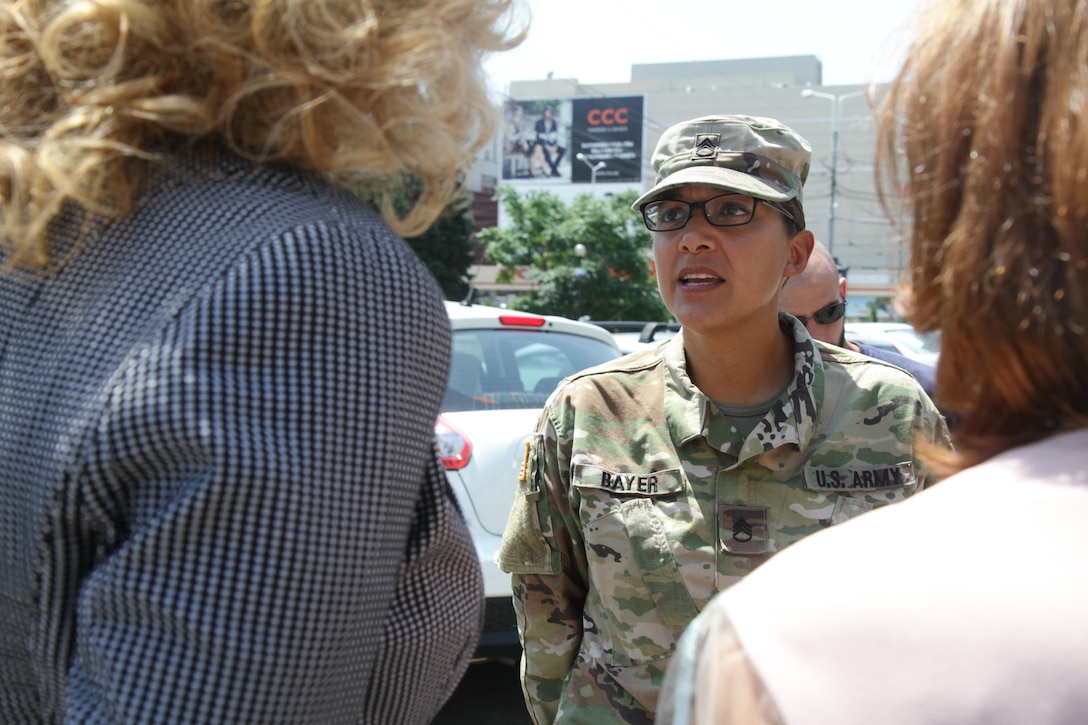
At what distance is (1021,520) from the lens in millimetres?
776

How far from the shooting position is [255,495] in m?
0.98

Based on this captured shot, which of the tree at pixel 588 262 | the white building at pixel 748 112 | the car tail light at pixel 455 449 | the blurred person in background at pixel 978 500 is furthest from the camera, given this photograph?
the white building at pixel 748 112

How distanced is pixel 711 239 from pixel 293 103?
148 cm

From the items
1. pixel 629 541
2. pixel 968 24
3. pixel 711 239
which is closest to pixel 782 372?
pixel 711 239

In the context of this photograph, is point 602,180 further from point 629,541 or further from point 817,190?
point 629,541

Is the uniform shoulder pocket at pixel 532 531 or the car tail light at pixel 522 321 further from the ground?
the uniform shoulder pocket at pixel 532 531

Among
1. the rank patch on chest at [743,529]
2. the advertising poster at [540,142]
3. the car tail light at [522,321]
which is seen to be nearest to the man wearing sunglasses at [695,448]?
the rank patch on chest at [743,529]

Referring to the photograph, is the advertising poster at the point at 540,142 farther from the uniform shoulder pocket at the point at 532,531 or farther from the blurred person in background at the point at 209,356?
the blurred person in background at the point at 209,356

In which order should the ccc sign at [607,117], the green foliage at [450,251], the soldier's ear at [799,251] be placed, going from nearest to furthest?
the soldier's ear at [799,251] < the green foliage at [450,251] < the ccc sign at [607,117]

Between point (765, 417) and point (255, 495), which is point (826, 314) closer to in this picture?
point (765, 417)

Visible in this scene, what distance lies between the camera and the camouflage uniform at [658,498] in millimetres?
2154

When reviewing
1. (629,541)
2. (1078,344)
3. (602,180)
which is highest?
(1078,344)

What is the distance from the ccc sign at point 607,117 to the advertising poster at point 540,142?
1565 millimetres

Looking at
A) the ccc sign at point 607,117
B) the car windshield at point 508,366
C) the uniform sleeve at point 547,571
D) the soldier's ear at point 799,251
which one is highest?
the soldier's ear at point 799,251
